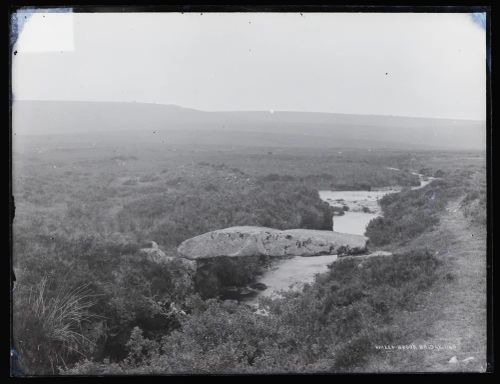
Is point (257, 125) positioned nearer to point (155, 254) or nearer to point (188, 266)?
point (188, 266)

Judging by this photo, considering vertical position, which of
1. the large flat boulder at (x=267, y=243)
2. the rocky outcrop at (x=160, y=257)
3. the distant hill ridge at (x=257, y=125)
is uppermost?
the distant hill ridge at (x=257, y=125)

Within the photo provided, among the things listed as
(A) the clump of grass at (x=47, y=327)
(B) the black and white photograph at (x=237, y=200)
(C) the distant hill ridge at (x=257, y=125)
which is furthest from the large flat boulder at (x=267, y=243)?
(A) the clump of grass at (x=47, y=327)

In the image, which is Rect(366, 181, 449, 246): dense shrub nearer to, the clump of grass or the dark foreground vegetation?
the dark foreground vegetation

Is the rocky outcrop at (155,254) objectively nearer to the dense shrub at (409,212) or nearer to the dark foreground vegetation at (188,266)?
the dark foreground vegetation at (188,266)

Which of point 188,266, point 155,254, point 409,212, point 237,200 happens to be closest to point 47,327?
point 155,254

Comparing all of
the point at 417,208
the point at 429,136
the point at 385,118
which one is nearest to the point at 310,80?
the point at 385,118

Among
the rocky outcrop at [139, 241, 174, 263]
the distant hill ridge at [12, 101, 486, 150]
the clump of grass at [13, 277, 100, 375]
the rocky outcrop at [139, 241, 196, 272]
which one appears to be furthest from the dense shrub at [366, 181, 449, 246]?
the clump of grass at [13, 277, 100, 375]
